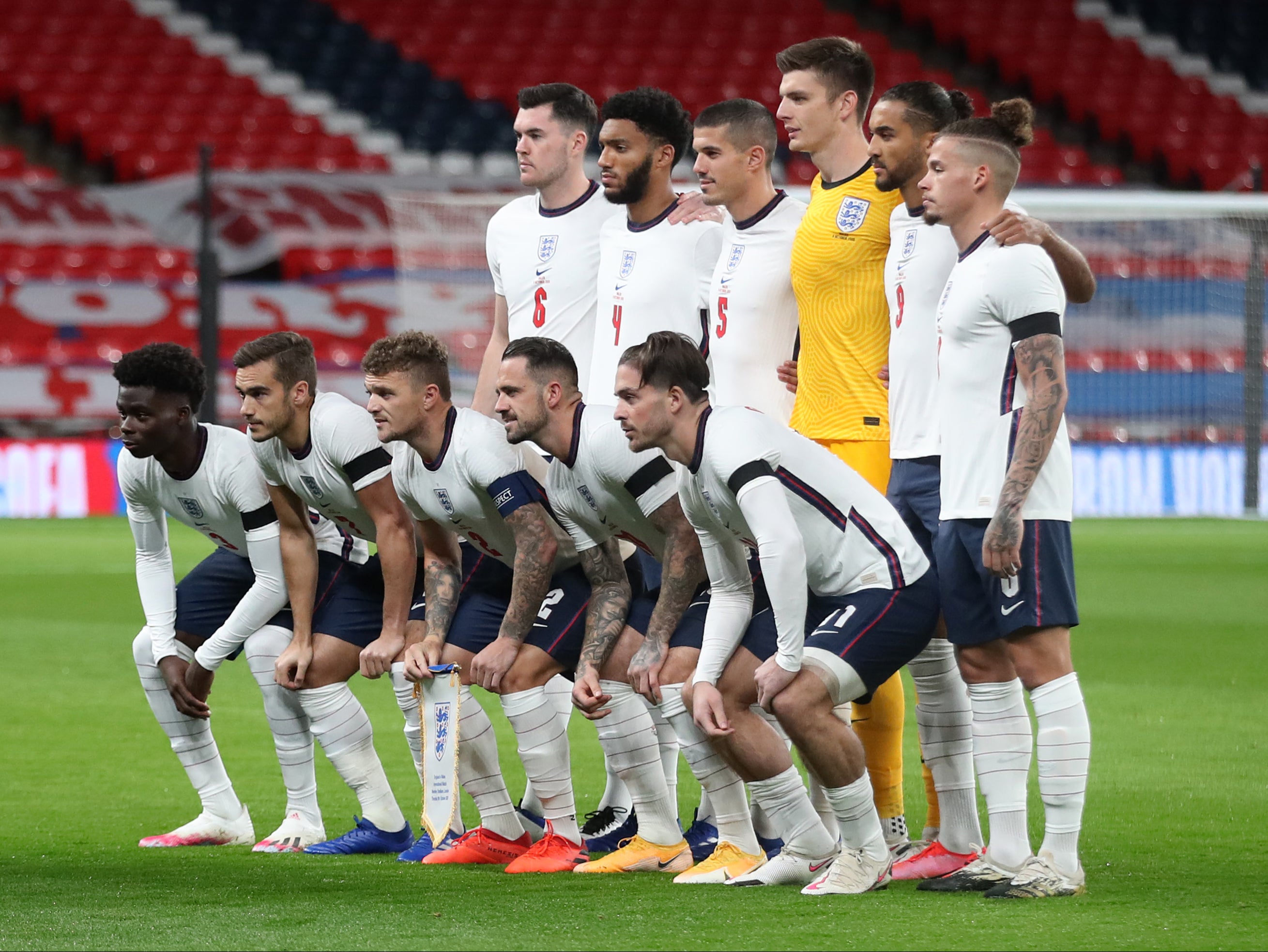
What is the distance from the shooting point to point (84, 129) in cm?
2350

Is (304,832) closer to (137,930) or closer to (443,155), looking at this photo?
(137,930)

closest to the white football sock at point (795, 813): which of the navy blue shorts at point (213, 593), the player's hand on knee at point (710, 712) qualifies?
the player's hand on knee at point (710, 712)

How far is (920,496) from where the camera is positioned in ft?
17.2

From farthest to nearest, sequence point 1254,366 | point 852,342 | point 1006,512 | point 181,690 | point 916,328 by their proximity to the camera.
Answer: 1. point 1254,366
2. point 181,690
3. point 852,342
4. point 916,328
5. point 1006,512

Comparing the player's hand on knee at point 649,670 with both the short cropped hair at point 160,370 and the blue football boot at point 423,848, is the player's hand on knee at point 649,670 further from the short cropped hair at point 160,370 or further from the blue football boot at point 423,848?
the short cropped hair at point 160,370

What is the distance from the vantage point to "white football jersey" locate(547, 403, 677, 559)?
5.10m

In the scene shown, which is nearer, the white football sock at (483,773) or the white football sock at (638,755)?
the white football sock at (638,755)

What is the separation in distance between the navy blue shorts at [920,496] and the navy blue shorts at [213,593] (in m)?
2.13

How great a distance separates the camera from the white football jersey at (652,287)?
5891 millimetres

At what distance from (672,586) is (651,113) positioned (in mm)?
1723

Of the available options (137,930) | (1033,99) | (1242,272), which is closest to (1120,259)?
(1242,272)

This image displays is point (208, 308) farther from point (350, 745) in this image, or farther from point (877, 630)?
point (877, 630)

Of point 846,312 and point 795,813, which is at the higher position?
point 846,312

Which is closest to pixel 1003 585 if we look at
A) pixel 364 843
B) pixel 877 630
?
pixel 877 630
